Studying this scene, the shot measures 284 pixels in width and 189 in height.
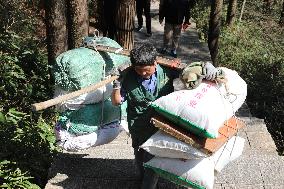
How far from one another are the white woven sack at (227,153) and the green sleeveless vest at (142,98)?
59cm

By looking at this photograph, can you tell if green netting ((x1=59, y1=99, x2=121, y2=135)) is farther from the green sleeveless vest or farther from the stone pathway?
the stone pathway

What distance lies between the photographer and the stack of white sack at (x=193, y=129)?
3.62m

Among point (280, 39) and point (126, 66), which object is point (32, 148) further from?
point (280, 39)

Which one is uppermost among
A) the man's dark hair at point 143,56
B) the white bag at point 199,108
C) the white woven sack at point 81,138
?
the man's dark hair at point 143,56

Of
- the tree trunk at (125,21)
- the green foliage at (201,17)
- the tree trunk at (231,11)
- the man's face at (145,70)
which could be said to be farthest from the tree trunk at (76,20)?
the tree trunk at (231,11)

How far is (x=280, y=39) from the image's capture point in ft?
41.5

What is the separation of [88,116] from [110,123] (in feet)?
0.83

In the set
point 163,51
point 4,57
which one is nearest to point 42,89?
point 4,57

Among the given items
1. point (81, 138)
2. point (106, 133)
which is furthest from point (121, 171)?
point (81, 138)

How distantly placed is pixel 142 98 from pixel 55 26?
2.88m

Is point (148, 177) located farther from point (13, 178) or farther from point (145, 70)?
point (13, 178)

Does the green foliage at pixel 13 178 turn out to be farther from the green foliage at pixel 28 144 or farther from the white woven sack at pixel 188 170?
the white woven sack at pixel 188 170

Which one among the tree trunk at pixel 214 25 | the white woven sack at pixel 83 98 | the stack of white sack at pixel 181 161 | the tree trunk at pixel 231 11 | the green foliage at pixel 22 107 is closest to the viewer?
the stack of white sack at pixel 181 161

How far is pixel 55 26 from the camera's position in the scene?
21.0ft
